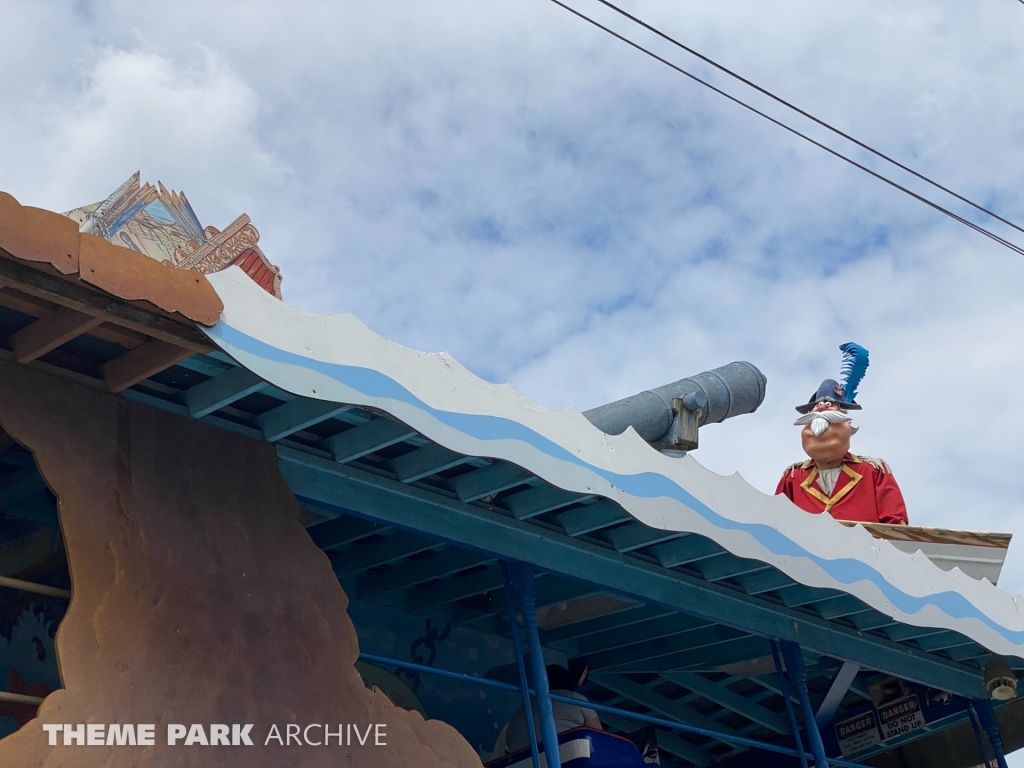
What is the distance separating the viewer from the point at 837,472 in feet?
39.0

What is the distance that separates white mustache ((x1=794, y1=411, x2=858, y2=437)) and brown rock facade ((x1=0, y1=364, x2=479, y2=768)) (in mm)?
6832

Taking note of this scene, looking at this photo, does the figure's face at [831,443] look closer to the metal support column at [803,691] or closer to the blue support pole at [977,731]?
the blue support pole at [977,731]

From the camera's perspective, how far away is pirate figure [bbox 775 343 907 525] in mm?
11406

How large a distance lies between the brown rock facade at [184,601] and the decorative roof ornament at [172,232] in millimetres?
6121

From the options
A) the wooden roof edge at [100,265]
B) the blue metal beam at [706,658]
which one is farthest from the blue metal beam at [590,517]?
the wooden roof edge at [100,265]

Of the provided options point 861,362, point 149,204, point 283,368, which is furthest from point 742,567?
point 149,204

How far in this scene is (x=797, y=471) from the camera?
12242 mm

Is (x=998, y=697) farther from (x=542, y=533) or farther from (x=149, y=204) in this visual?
(x=149, y=204)

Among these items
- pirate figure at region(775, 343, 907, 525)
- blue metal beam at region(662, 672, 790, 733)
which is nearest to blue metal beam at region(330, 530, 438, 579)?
blue metal beam at region(662, 672, 790, 733)

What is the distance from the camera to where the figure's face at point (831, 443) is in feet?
39.1

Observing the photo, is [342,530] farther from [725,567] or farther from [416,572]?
[725,567]

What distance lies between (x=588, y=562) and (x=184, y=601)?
108 inches

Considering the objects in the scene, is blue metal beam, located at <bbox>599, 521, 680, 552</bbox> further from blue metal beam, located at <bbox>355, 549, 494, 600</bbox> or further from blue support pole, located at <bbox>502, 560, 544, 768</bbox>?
blue metal beam, located at <bbox>355, 549, 494, 600</bbox>

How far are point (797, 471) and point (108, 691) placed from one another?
8.63 meters
